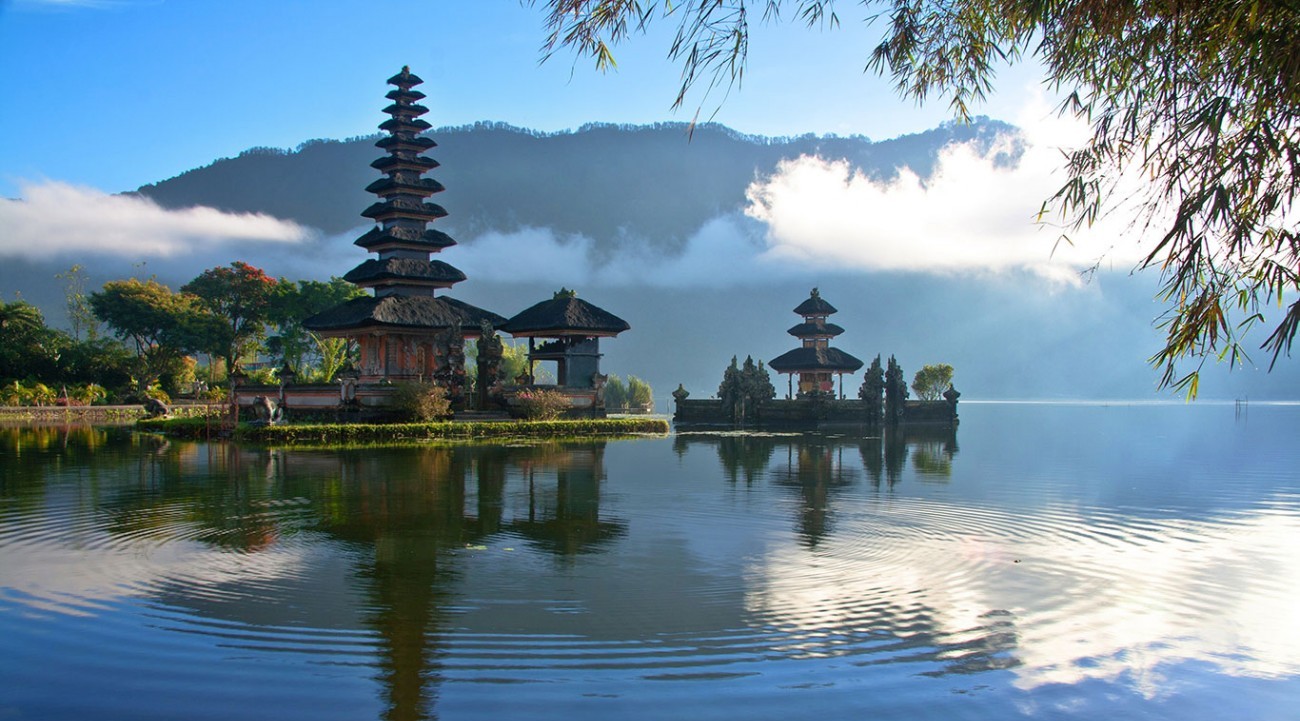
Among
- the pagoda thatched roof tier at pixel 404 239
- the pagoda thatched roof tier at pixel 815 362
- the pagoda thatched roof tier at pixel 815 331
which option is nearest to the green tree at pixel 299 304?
the pagoda thatched roof tier at pixel 404 239

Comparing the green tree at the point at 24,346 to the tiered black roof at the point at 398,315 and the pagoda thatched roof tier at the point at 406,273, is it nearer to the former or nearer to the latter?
the pagoda thatched roof tier at the point at 406,273

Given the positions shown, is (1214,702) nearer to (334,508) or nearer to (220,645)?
(220,645)

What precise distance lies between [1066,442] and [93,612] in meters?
33.9

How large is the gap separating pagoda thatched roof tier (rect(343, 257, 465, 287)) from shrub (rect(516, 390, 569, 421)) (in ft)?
28.4

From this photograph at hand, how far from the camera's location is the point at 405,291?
4109 cm

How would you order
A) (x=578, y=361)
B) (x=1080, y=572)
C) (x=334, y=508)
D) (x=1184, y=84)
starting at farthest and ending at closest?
(x=578, y=361) → (x=334, y=508) → (x=1080, y=572) → (x=1184, y=84)

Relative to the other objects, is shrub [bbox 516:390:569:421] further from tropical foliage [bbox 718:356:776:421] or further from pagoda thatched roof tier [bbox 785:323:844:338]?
pagoda thatched roof tier [bbox 785:323:844:338]

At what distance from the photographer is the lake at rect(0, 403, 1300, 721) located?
19.4 ft

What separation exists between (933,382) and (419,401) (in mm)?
38115

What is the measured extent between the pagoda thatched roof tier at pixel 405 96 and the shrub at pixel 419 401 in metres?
17.8

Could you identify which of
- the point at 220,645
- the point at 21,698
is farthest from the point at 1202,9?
the point at 21,698

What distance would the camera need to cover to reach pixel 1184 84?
250 inches

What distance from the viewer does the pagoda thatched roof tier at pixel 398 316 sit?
1464 inches

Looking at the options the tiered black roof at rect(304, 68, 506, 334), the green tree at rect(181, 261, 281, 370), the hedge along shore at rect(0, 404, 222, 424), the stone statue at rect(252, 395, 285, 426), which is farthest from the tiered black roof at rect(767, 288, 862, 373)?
the green tree at rect(181, 261, 281, 370)
